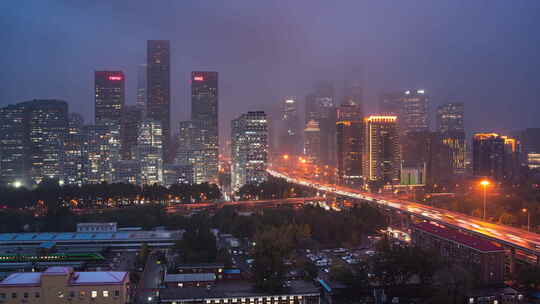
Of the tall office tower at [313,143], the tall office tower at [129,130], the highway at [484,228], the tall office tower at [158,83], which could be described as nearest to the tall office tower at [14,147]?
the tall office tower at [129,130]

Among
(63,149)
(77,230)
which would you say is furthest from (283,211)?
(63,149)

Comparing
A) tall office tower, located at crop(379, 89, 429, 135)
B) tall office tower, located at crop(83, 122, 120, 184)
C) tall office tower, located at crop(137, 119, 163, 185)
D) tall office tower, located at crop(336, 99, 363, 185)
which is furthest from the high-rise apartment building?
tall office tower, located at crop(379, 89, 429, 135)

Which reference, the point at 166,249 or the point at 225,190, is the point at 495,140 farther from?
the point at 166,249

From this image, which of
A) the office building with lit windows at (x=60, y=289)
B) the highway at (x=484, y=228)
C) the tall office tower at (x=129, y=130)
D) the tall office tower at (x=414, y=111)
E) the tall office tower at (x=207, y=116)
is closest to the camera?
the office building with lit windows at (x=60, y=289)

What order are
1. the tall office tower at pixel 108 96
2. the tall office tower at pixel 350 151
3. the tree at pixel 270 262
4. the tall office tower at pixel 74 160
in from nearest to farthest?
the tree at pixel 270 262, the tall office tower at pixel 74 160, the tall office tower at pixel 108 96, the tall office tower at pixel 350 151

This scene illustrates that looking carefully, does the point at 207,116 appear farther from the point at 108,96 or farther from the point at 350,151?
the point at 350,151

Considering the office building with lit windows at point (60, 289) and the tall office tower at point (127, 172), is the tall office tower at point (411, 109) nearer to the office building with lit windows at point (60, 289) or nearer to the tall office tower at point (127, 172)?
the tall office tower at point (127, 172)

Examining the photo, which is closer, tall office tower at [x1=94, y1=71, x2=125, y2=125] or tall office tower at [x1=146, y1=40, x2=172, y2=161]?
tall office tower at [x1=94, y1=71, x2=125, y2=125]

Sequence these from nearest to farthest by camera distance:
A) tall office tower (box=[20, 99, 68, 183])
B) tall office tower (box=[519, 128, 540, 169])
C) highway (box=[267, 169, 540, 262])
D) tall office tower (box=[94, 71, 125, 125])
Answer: highway (box=[267, 169, 540, 262]) < tall office tower (box=[20, 99, 68, 183]) < tall office tower (box=[94, 71, 125, 125]) < tall office tower (box=[519, 128, 540, 169])

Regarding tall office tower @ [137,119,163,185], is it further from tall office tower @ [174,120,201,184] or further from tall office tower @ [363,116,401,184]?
tall office tower @ [363,116,401,184]
